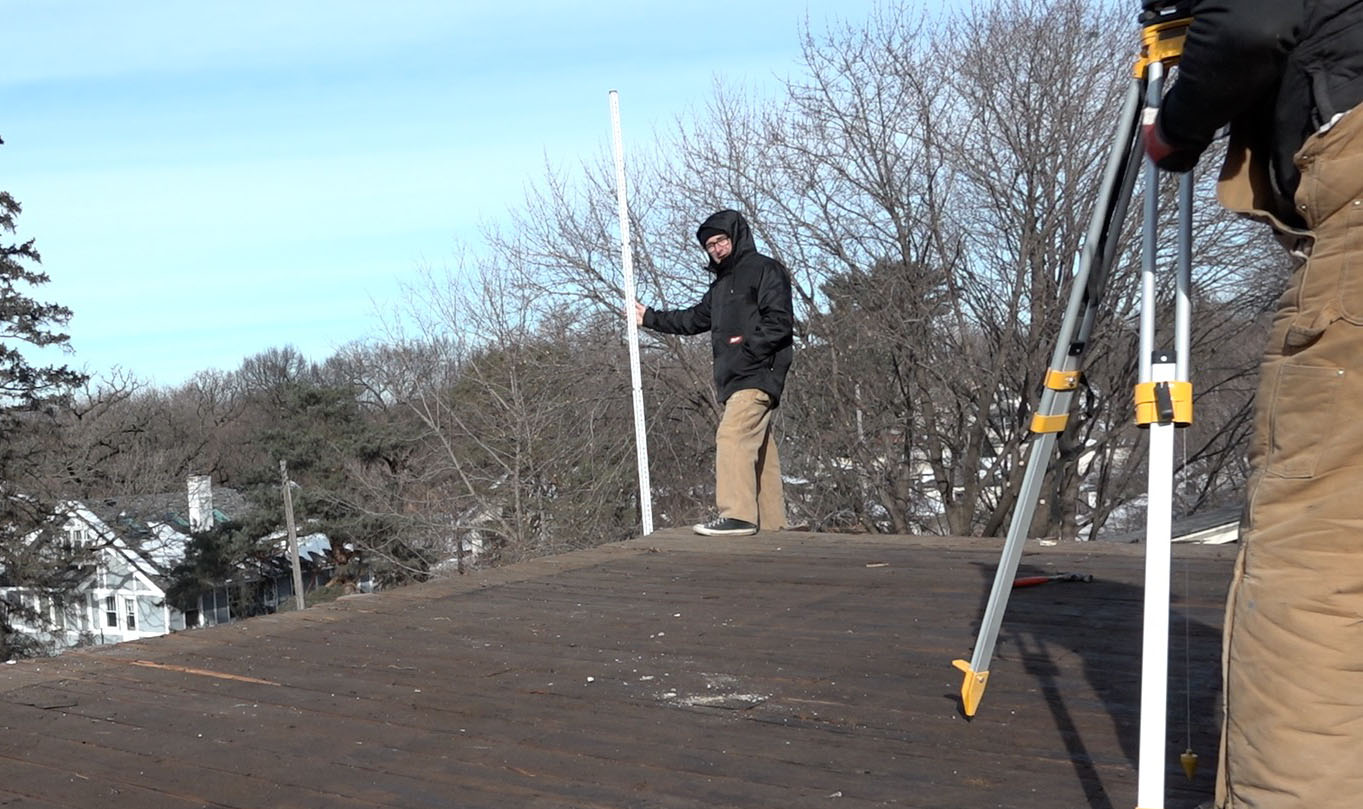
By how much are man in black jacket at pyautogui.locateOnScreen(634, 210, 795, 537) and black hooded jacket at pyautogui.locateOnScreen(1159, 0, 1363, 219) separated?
13.8 ft

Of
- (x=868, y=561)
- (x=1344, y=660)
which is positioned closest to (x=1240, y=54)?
(x=1344, y=660)

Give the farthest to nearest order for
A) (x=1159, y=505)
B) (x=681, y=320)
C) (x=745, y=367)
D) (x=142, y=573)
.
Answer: (x=142, y=573) → (x=681, y=320) → (x=745, y=367) → (x=1159, y=505)

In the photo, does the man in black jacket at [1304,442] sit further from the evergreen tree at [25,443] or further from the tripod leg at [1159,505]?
the evergreen tree at [25,443]

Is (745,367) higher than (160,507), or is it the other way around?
(745,367)

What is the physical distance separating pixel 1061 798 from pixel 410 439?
26.0 m

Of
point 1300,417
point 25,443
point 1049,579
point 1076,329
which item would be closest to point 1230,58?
point 1300,417

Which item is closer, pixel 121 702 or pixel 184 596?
pixel 121 702

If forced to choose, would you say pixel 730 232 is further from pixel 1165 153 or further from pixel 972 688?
pixel 1165 153

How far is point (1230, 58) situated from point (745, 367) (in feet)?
14.4

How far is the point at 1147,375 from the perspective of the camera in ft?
6.71

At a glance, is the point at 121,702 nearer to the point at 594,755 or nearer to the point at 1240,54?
the point at 594,755

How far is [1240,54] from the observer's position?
176cm

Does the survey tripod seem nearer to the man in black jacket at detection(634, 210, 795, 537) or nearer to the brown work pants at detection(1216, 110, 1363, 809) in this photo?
the brown work pants at detection(1216, 110, 1363, 809)

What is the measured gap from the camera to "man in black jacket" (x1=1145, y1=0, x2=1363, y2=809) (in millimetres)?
1721
